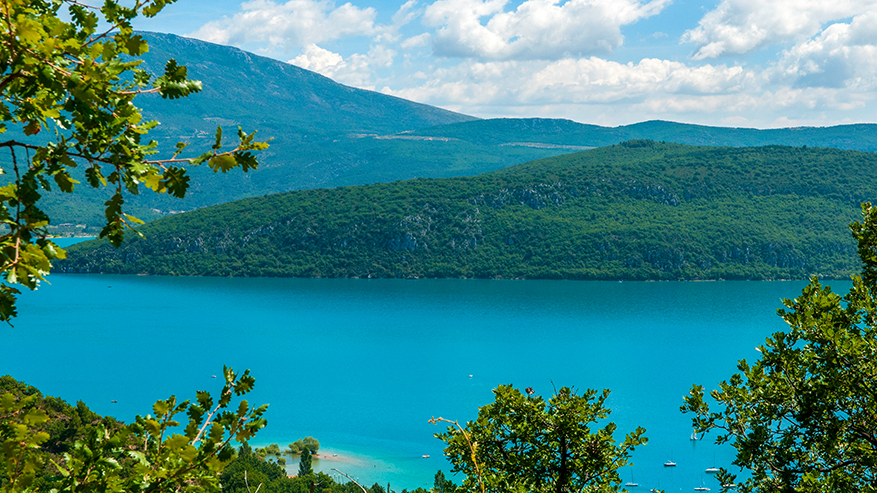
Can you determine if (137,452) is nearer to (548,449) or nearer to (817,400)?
(548,449)

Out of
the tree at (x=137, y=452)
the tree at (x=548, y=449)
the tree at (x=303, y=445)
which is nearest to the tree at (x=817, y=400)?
the tree at (x=548, y=449)

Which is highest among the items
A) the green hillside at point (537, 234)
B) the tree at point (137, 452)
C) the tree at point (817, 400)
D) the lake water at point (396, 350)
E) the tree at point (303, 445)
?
the green hillside at point (537, 234)

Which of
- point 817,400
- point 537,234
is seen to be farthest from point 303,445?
point 537,234

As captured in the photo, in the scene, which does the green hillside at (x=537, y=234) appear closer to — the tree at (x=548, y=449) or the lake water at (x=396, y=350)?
the lake water at (x=396, y=350)

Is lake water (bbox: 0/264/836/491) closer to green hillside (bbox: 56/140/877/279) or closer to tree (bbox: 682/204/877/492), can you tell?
green hillside (bbox: 56/140/877/279)

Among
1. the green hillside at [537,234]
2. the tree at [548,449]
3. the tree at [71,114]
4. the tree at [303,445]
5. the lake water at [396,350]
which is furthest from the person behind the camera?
the green hillside at [537,234]

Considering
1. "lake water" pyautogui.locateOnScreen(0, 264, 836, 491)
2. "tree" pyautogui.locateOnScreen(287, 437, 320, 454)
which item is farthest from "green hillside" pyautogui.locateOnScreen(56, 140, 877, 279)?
"tree" pyautogui.locateOnScreen(287, 437, 320, 454)
